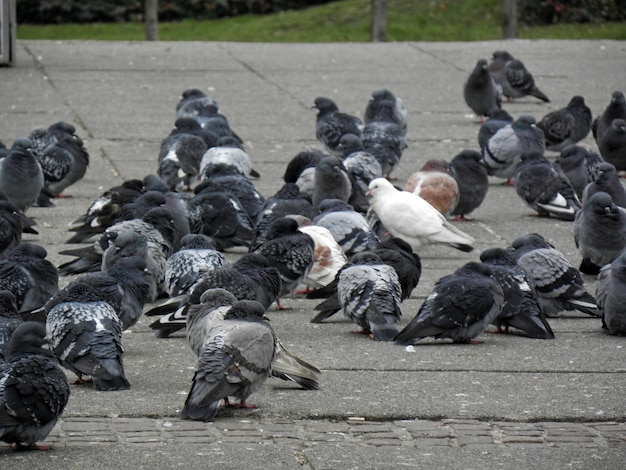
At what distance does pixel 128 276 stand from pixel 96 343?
1320 millimetres

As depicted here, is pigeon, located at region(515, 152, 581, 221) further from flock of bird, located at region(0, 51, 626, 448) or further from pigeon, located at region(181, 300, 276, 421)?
pigeon, located at region(181, 300, 276, 421)

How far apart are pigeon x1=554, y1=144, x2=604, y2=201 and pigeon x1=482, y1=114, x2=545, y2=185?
1.25ft

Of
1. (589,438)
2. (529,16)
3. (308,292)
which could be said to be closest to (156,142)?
(308,292)

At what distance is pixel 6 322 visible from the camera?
648 cm

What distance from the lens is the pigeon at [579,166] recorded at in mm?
12289

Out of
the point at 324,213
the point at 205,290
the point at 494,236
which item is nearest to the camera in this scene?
the point at 205,290

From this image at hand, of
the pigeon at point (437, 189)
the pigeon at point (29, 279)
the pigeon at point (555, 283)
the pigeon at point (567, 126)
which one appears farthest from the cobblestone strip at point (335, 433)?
the pigeon at point (567, 126)

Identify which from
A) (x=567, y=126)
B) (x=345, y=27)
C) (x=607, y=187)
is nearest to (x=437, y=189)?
(x=607, y=187)

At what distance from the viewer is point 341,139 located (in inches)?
506

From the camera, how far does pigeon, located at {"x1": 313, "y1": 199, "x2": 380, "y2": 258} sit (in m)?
9.48

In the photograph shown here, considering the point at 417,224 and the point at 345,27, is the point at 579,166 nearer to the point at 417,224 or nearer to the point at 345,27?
the point at 417,224

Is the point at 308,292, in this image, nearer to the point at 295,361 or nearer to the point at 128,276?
the point at 128,276

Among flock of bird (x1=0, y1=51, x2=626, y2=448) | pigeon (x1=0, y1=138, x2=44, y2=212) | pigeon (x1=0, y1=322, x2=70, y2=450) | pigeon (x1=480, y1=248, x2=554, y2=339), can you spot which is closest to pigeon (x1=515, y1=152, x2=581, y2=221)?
flock of bird (x1=0, y1=51, x2=626, y2=448)

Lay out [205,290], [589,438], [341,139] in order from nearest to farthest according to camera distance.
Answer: [589,438] → [205,290] → [341,139]
